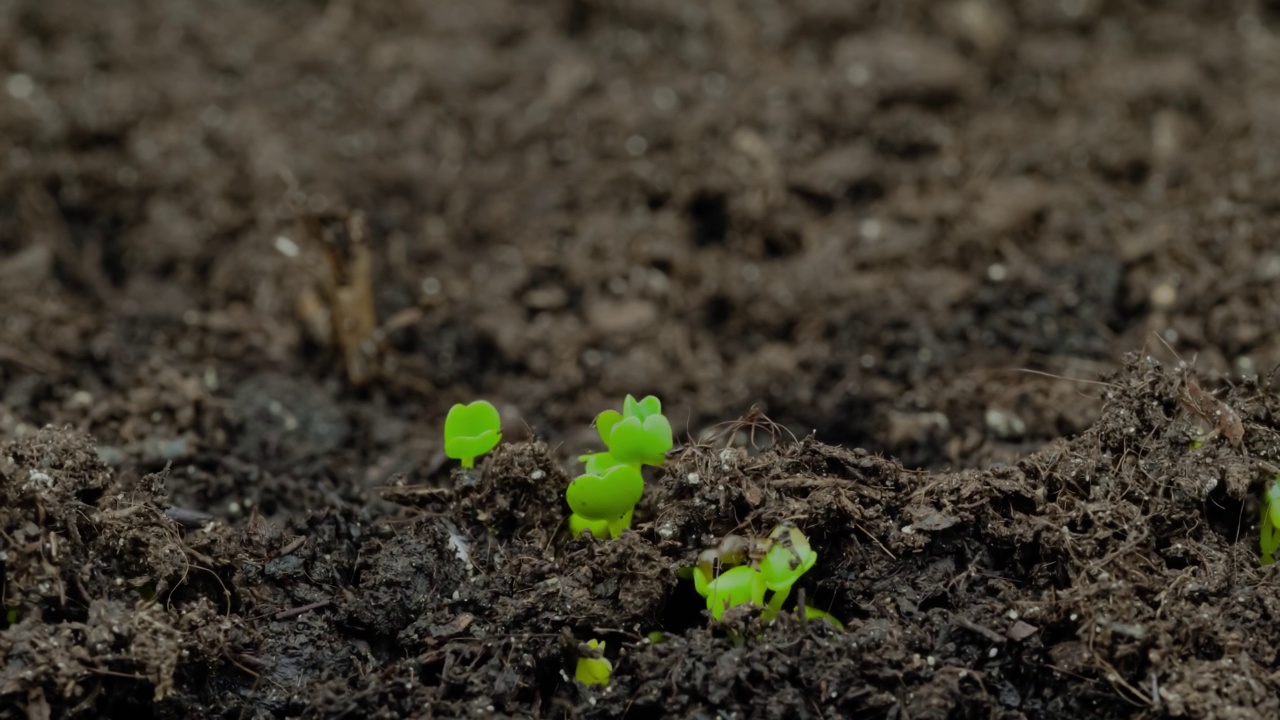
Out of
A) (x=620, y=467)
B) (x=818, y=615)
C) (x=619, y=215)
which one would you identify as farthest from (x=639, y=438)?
(x=619, y=215)

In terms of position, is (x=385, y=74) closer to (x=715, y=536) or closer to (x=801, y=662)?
(x=715, y=536)

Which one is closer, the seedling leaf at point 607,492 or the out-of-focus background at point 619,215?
the seedling leaf at point 607,492

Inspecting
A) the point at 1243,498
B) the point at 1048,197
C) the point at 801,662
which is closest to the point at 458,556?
the point at 801,662

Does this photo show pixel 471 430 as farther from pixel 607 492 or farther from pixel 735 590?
pixel 735 590

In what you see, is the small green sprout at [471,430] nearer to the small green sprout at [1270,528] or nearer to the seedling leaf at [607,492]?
the seedling leaf at [607,492]

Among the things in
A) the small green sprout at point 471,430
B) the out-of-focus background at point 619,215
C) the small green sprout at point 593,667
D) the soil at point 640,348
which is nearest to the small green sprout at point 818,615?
the soil at point 640,348
